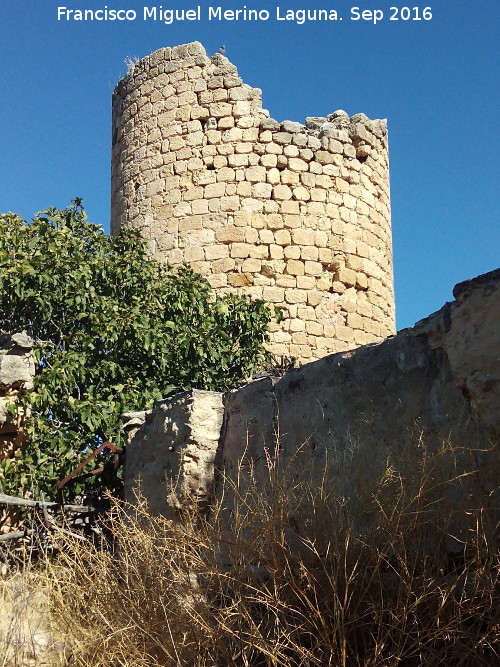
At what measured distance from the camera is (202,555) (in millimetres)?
3184

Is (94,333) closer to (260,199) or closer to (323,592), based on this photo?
(260,199)

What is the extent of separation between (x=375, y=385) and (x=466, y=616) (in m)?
1.16

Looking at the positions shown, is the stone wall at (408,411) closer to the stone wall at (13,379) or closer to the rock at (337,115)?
the stone wall at (13,379)

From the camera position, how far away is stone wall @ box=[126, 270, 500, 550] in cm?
291

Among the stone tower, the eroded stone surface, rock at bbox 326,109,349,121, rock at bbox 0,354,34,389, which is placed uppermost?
rock at bbox 326,109,349,121

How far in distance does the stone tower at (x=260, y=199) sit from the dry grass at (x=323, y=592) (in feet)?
20.0

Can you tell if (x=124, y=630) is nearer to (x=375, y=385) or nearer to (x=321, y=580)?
(x=321, y=580)

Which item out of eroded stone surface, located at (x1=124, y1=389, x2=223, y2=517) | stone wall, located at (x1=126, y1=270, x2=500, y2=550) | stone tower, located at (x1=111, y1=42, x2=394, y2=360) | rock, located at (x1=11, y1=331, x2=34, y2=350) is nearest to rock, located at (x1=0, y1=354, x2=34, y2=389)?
rock, located at (x1=11, y1=331, x2=34, y2=350)

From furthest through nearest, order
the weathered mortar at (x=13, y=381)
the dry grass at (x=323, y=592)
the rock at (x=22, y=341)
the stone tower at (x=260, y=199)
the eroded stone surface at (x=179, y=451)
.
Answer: the stone tower at (x=260, y=199), the rock at (x=22, y=341), the weathered mortar at (x=13, y=381), the eroded stone surface at (x=179, y=451), the dry grass at (x=323, y=592)

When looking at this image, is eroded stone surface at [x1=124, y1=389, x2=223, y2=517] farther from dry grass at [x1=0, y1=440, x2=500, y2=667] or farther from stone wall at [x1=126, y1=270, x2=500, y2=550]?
dry grass at [x1=0, y1=440, x2=500, y2=667]

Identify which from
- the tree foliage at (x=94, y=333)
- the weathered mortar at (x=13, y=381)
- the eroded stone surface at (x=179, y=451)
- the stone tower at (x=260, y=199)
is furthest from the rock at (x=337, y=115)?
the eroded stone surface at (x=179, y=451)

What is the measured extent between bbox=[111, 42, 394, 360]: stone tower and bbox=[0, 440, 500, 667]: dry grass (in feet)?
20.0

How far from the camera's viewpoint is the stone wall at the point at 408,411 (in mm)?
2914

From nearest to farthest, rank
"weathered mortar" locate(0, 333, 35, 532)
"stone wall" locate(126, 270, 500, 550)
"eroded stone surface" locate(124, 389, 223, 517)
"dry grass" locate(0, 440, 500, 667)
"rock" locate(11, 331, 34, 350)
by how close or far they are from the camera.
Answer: "dry grass" locate(0, 440, 500, 667) < "stone wall" locate(126, 270, 500, 550) < "eroded stone surface" locate(124, 389, 223, 517) < "weathered mortar" locate(0, 333, 35, 532) < "rock" locate(11, 331, 34, 350)
